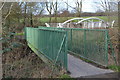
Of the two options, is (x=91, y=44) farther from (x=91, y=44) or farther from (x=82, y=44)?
(x=82, y=44)

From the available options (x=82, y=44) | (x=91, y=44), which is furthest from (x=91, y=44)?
(x=82, y=44)

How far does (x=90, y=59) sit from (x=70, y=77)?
192cm

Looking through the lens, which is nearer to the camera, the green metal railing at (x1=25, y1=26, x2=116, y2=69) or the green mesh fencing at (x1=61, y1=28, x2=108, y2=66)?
the green metal railing at (x1=25, y1=26, x2=116, y2=69)

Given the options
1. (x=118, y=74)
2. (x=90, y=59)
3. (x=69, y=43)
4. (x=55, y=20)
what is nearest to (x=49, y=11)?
(x=55, y=20)

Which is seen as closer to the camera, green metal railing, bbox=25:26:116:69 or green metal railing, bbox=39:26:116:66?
green metal railing, bbox=25:26:116:69

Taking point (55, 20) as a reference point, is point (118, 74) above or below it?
below

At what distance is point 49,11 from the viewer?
2258cm

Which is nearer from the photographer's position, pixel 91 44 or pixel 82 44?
pixel 91 44

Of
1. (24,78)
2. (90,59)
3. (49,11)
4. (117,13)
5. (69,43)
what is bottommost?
(24,78)

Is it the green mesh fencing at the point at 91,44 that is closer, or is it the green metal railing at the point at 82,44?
the green metal railing at the point at 82,44

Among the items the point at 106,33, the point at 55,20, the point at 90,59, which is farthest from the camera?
the point at 55,20

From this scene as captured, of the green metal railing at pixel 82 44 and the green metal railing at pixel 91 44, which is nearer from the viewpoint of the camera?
the green metal railing at pixel 82 44

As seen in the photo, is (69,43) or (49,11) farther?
(49,11)

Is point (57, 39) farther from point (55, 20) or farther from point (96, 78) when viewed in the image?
point (55, 20)
